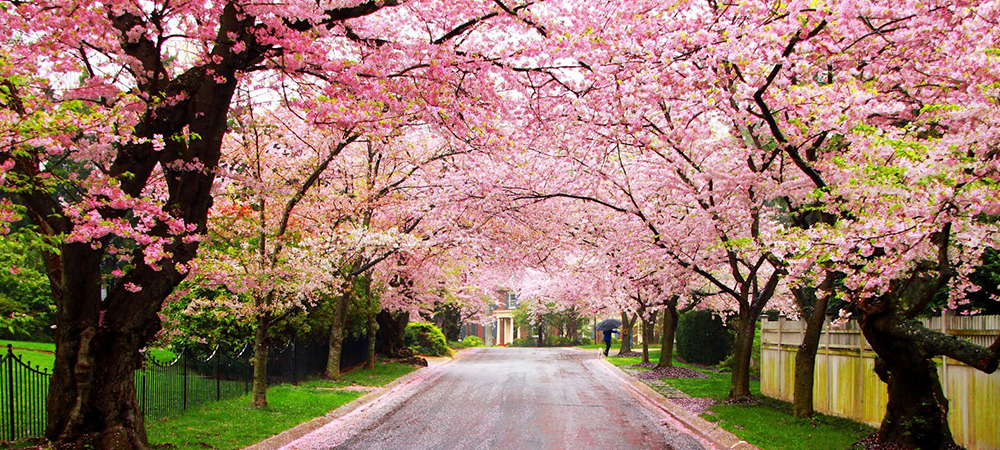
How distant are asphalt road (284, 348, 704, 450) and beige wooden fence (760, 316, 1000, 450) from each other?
3017 millimetres

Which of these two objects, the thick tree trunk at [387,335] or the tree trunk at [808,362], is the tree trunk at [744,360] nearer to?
the tree trunk at [808,362]

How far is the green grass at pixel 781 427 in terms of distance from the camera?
9.68 metres

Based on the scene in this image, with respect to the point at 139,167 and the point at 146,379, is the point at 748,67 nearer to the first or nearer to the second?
the point at 139,167

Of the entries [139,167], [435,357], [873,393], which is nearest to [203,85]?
[139,167]

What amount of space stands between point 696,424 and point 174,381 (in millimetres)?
9243

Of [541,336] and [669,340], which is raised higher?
[669,340]

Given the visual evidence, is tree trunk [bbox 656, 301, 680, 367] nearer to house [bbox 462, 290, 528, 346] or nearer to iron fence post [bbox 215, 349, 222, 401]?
iron fence post [bbox 215, 349, 222, 401]

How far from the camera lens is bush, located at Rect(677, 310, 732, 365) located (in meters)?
28.8

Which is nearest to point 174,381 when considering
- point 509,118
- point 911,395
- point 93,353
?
point 93,353

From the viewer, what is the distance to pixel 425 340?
1574 inches

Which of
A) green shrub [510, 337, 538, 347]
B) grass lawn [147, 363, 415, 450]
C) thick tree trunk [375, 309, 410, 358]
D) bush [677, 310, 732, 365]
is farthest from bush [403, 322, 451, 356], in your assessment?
green shrub [510, 337, 538, 347]

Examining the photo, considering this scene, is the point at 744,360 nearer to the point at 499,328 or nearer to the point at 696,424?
the point at 696,424

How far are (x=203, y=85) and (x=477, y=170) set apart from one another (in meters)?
10.7

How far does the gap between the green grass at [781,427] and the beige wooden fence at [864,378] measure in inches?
17.8
